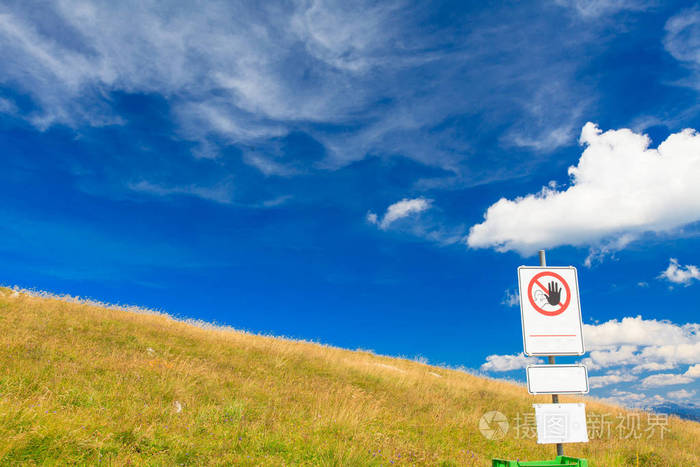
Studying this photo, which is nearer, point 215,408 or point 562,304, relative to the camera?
point 562,304

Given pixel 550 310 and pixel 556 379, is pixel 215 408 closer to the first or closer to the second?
pixel 556 379

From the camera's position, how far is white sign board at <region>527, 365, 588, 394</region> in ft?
21.5

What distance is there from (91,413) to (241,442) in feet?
9.09

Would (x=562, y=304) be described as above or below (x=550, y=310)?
above

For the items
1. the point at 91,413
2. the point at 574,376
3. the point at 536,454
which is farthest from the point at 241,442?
the point at 536,454

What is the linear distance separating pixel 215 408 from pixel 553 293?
7089 millimetres

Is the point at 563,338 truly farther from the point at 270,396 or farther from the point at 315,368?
the point at 315,368

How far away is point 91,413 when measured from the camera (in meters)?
7.54

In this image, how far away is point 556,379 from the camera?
6.61 metres
